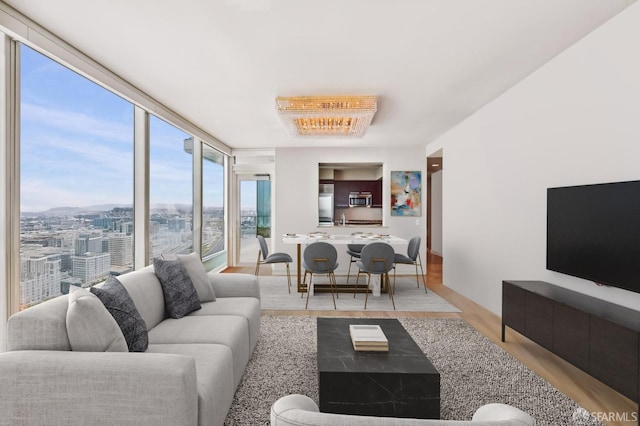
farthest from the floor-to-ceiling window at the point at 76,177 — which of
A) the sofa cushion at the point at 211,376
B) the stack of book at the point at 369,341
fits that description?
the stack of book at the point at 369,341

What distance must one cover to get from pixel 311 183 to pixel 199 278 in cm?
398

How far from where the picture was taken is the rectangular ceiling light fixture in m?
3.65

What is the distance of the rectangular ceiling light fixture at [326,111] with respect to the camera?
3.65m

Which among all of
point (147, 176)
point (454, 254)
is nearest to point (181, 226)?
point (147, 176)

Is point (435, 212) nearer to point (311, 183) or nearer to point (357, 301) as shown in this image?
point (311, 183)

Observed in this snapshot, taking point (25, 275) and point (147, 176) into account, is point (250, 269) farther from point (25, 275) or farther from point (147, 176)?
point (25, 275)

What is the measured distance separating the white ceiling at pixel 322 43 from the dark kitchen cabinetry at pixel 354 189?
13.7 feet

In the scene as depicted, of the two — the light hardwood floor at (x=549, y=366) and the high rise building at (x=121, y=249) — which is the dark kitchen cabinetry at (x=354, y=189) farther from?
the high rise building at (x=121, y=249)

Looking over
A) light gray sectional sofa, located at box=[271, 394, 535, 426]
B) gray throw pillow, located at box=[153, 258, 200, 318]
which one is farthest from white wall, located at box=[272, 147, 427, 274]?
light gray sectional sofa, located at box=[271, 394, 535, 426]

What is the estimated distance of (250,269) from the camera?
6820mm

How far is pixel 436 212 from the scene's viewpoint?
926cm

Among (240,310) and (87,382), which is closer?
(87,382)

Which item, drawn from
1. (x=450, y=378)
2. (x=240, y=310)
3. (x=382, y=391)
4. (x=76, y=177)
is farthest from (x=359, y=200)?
(x=382, y=391)

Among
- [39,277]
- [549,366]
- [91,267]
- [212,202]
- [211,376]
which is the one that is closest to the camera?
[211,376]
